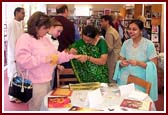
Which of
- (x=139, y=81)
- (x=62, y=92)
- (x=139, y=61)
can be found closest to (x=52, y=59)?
(x=62, y=92)

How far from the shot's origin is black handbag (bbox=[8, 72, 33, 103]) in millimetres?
1834

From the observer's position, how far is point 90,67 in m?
2.39

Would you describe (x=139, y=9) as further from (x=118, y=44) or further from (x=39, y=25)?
(x=39, y=25)

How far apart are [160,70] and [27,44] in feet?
8.41

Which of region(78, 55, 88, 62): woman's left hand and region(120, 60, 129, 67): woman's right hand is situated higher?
region(78, 55, 88, 62): woman's left hand

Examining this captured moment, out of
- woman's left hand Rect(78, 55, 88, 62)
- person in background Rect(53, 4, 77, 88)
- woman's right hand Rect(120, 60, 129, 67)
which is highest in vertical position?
person in background Rect(53, 4, 77, 88)

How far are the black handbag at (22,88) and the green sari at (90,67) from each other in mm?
636

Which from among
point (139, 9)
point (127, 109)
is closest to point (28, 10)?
point (139, 9)

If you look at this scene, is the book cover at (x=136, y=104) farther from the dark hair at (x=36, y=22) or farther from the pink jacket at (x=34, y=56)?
the dark hair at (x=36, y=22)

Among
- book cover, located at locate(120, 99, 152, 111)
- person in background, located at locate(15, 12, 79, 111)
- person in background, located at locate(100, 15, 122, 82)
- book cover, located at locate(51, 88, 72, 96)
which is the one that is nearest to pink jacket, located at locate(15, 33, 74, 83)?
person in background, located at locate(15, 12, 79, 111)

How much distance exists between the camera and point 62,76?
254cm

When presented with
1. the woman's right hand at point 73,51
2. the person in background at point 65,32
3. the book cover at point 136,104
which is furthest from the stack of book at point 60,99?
the person in background at point 65,32

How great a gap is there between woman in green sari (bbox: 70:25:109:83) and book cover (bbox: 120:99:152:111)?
0.65 metres

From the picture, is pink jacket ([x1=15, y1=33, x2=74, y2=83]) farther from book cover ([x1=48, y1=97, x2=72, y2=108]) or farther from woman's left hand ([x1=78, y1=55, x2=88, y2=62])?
woman's left hand ([x1=78, y1=55, x2=88, y2=62])
